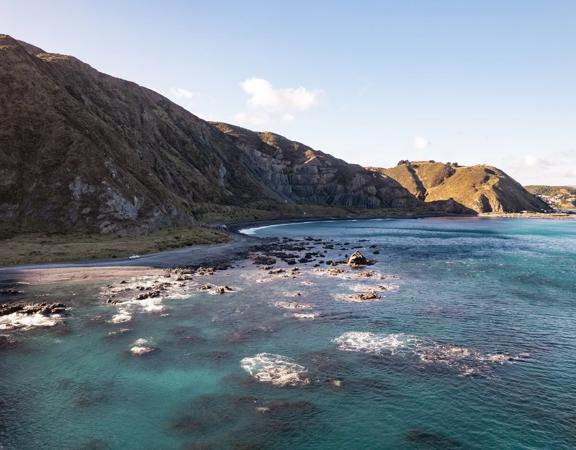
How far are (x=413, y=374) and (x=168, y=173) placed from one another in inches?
6828

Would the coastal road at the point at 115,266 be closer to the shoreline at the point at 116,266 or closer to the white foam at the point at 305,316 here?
the shoreline at the point at 116,266

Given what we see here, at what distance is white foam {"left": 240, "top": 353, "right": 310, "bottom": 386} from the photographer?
116ft

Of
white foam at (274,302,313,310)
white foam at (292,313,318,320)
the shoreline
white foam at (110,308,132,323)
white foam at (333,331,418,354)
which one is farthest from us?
the shoreline

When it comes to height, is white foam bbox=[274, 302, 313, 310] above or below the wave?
above

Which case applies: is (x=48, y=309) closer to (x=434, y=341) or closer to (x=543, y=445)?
(x=434, y=341)

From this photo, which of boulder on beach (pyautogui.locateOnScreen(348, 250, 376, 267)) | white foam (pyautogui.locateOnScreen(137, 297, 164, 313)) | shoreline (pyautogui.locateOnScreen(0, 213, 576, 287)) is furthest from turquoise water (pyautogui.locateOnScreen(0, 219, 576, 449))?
boulder on beach (pyautogui.locateOnScreen(348, 250, 376, 267))

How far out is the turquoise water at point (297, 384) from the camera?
28203 mm

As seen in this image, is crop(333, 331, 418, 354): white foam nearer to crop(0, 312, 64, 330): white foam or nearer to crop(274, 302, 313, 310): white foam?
crop(274, 302, 313, 310): white foam

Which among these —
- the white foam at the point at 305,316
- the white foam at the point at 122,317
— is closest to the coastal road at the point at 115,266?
the white foam at the point at 122,317

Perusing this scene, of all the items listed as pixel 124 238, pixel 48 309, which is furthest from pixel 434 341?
pixel 124 238

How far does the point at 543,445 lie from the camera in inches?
1059

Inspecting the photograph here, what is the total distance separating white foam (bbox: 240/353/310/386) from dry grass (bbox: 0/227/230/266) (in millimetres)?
63622

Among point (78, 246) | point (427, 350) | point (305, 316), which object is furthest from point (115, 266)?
point (427, 350)

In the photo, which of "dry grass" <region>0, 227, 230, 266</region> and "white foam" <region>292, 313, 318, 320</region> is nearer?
"white foam" <region>292, 313, 318, 320</region>
